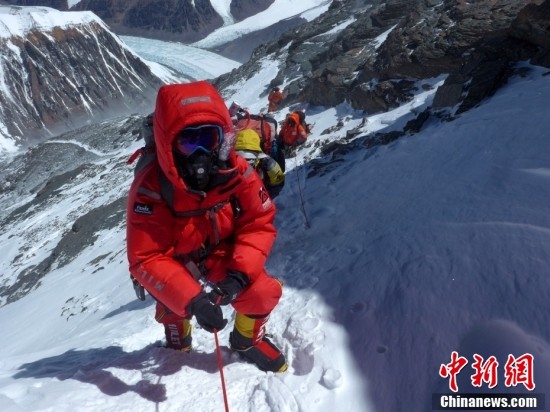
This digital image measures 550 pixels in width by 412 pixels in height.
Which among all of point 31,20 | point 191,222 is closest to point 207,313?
point 191,222

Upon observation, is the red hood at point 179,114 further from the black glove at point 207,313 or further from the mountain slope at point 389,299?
the mountain slope at point 389,299

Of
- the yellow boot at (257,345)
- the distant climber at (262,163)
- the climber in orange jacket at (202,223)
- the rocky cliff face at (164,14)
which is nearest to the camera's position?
the climber in orange jacket at (202,223)

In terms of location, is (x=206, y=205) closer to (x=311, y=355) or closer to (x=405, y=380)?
(x=311, y=355)

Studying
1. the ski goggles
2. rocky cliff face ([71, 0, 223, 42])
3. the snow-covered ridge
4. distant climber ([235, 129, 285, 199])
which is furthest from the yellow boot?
rocky cliff face ([71, 0, 223, 42])

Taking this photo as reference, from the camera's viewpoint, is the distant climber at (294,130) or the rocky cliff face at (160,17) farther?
the rocky cliff face at (160,17)

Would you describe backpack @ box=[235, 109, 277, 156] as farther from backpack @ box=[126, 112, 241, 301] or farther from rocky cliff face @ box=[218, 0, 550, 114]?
rocky cliff face @ box=[218, 0, 550, 114]

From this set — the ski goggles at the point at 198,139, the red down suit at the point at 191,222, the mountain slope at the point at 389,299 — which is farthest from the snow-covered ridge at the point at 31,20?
the ski goggles at the point at 198,139

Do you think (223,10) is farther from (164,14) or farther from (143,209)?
(143,209)
